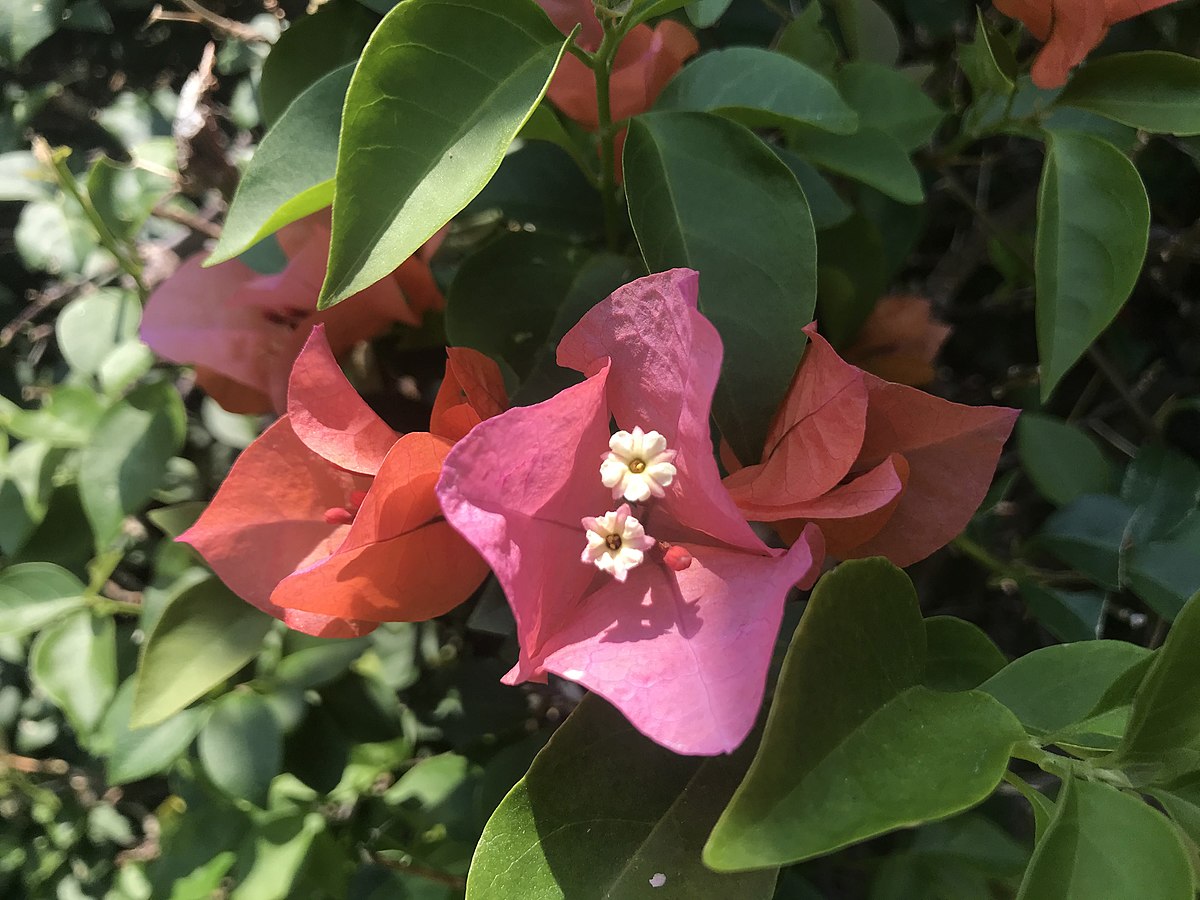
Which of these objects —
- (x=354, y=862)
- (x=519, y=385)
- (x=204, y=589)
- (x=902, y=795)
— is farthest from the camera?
(x=354, y=862)

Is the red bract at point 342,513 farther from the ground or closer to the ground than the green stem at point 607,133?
closer to the ground

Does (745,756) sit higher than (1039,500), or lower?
higher

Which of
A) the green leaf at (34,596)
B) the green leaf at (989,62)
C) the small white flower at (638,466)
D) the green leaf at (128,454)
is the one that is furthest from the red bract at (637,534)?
the green leaf at (34,596)

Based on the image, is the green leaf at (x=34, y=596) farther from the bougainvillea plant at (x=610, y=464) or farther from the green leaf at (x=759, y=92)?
the green leaf at (x=759, y=92)

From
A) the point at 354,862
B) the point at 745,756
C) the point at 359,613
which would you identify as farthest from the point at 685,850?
the point at 354,862

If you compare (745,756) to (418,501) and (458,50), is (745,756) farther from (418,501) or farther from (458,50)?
(458,50)

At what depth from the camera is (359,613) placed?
17.3 inches

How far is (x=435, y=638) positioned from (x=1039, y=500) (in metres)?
0.75

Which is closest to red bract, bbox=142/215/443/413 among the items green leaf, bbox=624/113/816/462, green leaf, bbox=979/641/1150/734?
green leaf, bbox=624/113/816/462

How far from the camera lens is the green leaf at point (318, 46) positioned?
60 cm

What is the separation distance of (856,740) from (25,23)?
2.72 ft

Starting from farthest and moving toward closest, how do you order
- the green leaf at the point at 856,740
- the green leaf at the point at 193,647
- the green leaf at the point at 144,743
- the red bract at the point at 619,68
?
the green leaf at the point at 144,743 < the green leaf at the point at 193,647 < the red bract at the point at 619,68 < the green leaf at the point at 856,740

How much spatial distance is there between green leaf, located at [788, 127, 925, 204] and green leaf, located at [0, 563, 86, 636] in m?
0.74

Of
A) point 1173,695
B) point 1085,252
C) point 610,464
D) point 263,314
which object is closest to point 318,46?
point 263,314
